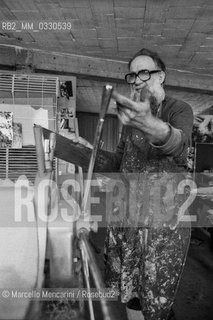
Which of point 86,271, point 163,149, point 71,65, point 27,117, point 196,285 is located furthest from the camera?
point 71,65

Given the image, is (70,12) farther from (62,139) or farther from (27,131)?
(62,139)

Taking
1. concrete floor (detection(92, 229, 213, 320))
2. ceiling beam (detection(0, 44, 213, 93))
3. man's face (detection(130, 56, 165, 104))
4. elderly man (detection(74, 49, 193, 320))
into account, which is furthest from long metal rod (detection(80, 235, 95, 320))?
ceiling beam (detection(0, 44, 213, 93))

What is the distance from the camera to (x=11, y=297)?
4.09 feet

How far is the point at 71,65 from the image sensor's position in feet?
17.4

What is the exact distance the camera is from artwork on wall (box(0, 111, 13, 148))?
3.14 m

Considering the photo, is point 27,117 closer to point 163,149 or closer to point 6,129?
point 6,129

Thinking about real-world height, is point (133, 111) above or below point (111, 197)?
above

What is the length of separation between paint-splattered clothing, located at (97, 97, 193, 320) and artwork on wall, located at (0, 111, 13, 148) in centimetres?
190

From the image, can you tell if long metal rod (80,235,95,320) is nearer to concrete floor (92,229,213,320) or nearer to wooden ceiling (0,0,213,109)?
concrete floor (92,229,213,320)

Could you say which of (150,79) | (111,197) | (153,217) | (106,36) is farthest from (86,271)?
(106,36)

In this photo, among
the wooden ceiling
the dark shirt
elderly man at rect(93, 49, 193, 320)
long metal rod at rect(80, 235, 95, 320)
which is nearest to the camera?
long metal rod at rect(80, 235, 95, 320)

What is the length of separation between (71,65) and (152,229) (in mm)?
4313

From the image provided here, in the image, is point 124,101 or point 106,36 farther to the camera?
point 106,36

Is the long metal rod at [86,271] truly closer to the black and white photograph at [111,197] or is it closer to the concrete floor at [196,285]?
the black and white photograph at [111,197]
